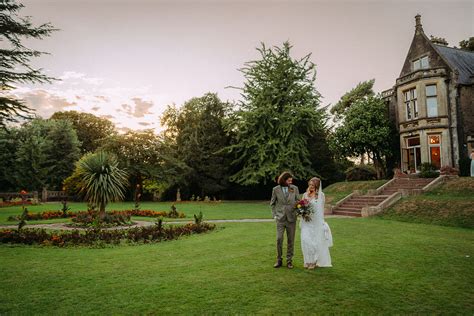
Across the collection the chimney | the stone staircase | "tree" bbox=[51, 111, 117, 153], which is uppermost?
A: the chimney

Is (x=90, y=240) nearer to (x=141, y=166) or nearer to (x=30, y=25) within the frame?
(x=30, y=25)

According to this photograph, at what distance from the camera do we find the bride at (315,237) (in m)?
7.18

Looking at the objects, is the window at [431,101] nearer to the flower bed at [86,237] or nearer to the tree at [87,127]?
the flower bed at [86,237]

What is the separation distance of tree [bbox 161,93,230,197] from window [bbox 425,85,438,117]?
20.2m

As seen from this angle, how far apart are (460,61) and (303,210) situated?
1232 inches

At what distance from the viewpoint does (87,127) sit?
185 feet

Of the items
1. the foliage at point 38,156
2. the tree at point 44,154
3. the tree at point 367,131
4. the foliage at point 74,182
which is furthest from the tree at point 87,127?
the tree at point 367,131

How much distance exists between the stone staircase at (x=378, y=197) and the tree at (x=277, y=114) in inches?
398

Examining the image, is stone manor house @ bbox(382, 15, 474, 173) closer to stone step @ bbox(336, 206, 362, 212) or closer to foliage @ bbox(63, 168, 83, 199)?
stone step @ bbox(336, 206, 362, 212)

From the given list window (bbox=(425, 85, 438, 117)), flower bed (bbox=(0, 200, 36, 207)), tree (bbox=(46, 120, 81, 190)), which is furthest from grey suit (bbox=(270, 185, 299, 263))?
tree (bbox=(46, 120, 81, 190))

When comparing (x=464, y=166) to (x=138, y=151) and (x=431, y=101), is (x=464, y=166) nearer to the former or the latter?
(x=431, y=101)

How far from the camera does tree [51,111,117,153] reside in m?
55.1

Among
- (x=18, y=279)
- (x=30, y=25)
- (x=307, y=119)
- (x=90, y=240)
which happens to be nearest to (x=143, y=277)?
(x=18, y=279)

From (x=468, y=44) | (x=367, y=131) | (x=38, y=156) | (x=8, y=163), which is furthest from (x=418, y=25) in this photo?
(x=8, y=163)
